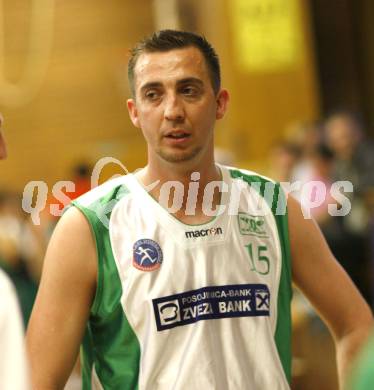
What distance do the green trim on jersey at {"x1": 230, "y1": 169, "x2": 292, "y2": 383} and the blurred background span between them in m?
5.70

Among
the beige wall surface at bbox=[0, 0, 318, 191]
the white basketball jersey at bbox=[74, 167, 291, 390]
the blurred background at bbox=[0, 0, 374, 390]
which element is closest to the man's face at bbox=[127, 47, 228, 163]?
the white basketball jersey at bbox=[74, 167, 291, 390]

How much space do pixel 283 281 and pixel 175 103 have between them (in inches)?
24.0

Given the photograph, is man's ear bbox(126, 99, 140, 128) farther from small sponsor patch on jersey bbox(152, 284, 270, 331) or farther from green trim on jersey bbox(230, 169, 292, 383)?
small sponsor patch on jersey bbox(152, 284, 270, 331)

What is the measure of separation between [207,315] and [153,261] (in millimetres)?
206

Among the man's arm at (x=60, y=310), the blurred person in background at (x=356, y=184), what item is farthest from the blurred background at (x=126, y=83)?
the man's arm at (x=60, y=310)

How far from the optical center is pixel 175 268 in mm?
2738

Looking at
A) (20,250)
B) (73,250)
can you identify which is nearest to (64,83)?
(20,250)

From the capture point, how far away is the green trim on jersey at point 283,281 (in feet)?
9.34

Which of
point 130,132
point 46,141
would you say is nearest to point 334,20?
point 130,132

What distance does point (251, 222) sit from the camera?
9.57 ft

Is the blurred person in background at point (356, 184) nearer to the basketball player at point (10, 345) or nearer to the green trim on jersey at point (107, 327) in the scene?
the green trim on jersey at point (107, 327)

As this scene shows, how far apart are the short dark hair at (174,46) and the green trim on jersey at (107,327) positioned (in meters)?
0.40

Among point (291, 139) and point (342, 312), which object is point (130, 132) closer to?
point (291, 139)

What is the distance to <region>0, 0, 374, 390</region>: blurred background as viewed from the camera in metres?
10.2
